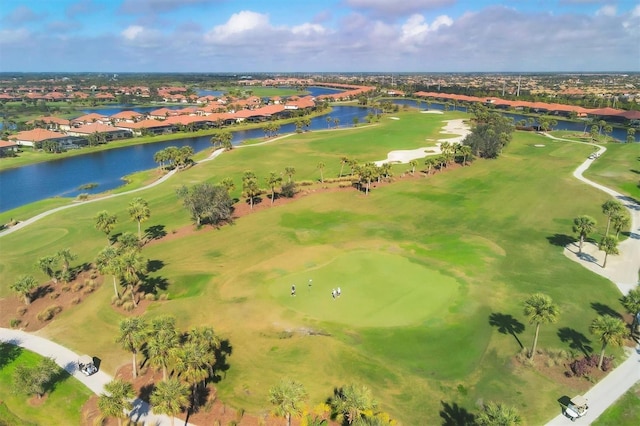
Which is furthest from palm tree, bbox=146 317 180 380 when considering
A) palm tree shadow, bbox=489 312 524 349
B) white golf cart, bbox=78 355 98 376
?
palm tree shadow, bbox=489 312 524 349

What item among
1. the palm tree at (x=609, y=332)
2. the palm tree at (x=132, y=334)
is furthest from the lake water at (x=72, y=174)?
the palm tree at (x=609, y=332)

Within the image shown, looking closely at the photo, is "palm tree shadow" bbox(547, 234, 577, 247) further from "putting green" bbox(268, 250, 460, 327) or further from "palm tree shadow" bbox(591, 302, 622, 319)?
"putting green" bbox(268, 250, 460, 327)

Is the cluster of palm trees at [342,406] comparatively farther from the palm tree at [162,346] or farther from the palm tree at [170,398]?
the palm tree at [162,346]

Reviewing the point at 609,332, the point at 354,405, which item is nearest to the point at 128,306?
the point at 354,405

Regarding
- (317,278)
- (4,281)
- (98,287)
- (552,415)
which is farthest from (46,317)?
(552,415)

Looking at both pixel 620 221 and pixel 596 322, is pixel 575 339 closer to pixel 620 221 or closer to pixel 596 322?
pixel 596 322

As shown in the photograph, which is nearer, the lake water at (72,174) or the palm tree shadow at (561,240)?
the palm tree shadow at (561,240)

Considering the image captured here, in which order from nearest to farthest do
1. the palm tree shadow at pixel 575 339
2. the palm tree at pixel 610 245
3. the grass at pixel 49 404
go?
the grass at pixel 49 404 → the palm tree shadow at pixel 575 339 → the palm tree at pixel 610 245
